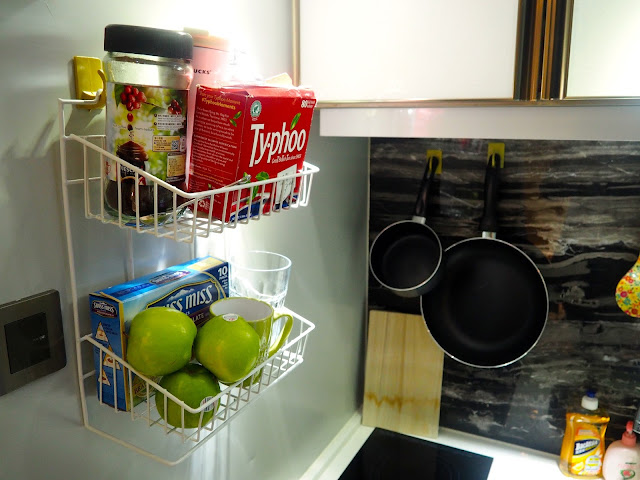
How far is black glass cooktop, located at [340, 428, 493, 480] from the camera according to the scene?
4.53 feet

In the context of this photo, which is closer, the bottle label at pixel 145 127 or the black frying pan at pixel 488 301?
the bottle label at pixel 145 127

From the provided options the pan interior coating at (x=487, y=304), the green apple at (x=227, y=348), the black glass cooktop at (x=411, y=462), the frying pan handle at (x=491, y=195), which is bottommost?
the black glass cooktop at (x=411, y=462)

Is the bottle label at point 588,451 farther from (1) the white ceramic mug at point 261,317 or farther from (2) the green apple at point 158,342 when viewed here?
(2) the green apple at point 158,342

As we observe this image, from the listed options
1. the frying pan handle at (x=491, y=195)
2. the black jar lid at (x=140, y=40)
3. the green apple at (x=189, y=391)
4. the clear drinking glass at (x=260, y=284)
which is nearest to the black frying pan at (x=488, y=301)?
the frying pan handle at (x=491, y=195)

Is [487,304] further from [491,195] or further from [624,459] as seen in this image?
[624,459]

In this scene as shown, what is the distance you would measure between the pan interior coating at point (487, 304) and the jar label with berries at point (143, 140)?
A: 979 millimetres

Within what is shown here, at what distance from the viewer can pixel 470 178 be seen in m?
1.47

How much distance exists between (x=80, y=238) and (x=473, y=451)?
1.20 metres

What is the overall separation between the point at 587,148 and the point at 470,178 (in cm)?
28

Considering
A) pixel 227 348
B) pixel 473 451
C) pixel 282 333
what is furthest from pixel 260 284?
pixel 473 451

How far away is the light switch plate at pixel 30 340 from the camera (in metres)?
0.64

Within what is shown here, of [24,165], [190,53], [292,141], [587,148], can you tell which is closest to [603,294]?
[587,148]

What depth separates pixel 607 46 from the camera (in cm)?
91

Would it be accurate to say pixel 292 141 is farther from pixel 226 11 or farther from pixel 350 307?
pixel 350 307
